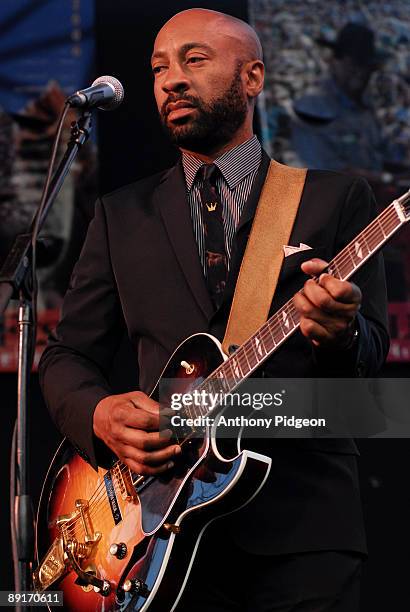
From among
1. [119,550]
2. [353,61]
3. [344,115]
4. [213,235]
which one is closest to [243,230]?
[213,235]

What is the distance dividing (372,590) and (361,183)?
65.3 inches

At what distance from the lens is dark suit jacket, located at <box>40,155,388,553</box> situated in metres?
1.81

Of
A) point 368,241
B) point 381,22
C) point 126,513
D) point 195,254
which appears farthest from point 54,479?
point 381,22

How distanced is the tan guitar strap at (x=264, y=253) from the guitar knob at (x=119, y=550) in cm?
47

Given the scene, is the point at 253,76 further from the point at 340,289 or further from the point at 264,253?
the point at 340,289

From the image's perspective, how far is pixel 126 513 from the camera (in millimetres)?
1958

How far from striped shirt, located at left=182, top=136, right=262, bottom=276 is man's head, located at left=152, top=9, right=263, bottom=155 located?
44 mm

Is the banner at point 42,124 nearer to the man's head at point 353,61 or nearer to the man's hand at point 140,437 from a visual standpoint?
the man's head at point 353,61

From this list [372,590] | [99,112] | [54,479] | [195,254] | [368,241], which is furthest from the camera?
[99,112]

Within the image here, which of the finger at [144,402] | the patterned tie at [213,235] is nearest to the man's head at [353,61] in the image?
the patterned tie at [213,235]

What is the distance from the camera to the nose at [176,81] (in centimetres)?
217

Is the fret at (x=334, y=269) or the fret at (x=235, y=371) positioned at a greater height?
the fret at (x=334, y=269)

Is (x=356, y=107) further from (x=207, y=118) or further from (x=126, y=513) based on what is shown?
(x=126, y=513)

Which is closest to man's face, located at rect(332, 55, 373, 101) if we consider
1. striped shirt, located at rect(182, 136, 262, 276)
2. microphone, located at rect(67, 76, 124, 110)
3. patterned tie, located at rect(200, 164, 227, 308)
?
striped shirt, located at rect(182, 136, 262, 276)
